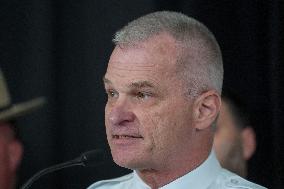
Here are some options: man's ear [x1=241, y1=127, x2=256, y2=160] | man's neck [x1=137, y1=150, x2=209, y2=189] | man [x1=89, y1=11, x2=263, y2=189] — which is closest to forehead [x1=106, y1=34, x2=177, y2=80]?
man [x1=89, y1=11, x2=263, y2=189]

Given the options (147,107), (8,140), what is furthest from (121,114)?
(8,140)

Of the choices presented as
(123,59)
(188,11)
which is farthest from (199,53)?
(188,11)

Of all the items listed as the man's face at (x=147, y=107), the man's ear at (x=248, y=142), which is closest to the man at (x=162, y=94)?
the man's face at (x=147, y=107)

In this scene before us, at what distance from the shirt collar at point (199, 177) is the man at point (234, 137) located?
36cm

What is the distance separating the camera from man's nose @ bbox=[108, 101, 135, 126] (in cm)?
100

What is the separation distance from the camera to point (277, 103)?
1465 mm

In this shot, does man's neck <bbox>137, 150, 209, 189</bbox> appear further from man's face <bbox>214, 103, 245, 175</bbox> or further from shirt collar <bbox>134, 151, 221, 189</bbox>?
man's face <bbox>214, 103, 245, 175</bbox>

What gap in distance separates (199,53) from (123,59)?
123mm

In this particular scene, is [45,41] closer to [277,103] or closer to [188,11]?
[188,11]

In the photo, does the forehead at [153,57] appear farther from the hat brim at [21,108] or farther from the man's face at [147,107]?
the hat brim at [21,108]

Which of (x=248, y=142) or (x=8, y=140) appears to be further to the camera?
(x=248, y=142)

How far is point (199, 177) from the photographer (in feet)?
3.56

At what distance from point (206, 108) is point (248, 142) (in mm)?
507

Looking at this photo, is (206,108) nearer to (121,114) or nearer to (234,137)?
(121,114)
